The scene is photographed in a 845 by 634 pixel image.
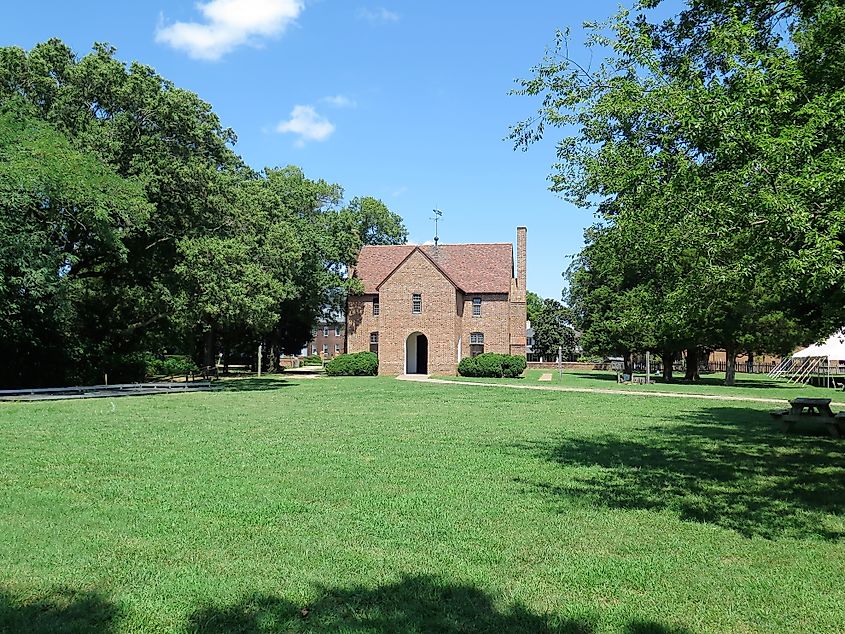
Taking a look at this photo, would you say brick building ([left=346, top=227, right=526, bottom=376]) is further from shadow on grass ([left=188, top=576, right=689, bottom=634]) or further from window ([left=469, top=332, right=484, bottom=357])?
shadow on grass ([left=188, top=576, right=689, bottom=634])

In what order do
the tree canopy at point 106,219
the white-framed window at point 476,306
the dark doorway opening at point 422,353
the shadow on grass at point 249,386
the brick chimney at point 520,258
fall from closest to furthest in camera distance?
the tree canopy at point 106,219
the shadow on grass at point 249,386
the white-framed window at point 476,306
the dark doorway opening at point 422,353
the brick chimney at point 520,258

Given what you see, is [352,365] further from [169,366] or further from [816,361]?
[816,361]

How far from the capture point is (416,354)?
5388 cm

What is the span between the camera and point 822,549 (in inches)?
242

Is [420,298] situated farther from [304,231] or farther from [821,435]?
[821,435]

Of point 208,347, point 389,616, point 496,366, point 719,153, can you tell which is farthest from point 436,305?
point 389,616

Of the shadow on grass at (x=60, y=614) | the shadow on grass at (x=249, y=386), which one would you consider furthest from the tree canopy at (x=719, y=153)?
the shadow on grass at (x=249, y=386)

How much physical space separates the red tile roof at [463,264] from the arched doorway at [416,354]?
4.90 metres

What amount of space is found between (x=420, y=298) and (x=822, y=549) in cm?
4362

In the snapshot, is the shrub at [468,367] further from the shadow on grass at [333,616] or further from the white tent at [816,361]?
the shadow on grass at [333,616]

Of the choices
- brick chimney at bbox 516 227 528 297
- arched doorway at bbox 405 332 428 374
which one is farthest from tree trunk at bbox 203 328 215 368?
brick chimney at bbox 516 227 528 297

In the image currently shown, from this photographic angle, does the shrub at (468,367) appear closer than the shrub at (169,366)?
No

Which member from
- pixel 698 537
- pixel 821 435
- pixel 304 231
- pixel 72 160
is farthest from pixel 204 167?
pixel 698 537

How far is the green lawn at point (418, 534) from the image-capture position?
14.9 feet
